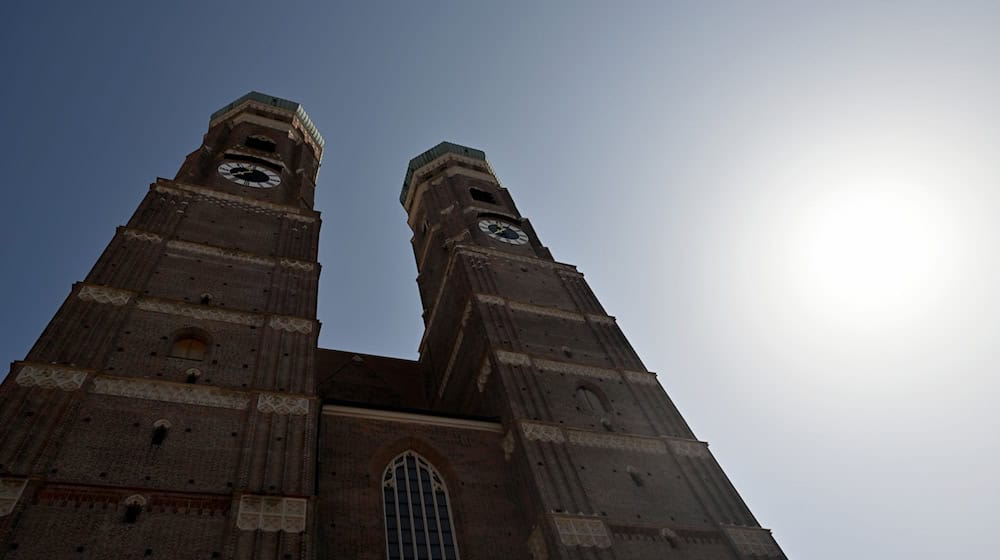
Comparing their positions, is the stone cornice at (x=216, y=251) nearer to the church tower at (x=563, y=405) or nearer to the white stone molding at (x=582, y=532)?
the church tower at (x=563, y=405)

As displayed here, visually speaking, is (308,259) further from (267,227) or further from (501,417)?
(501,417)

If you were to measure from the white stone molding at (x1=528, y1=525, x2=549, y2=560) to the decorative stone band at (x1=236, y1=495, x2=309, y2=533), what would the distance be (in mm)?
6183

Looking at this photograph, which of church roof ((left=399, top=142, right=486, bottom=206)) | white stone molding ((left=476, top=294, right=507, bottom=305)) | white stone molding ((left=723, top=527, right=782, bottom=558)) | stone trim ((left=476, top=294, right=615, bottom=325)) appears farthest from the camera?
church roof ((left=399, top=142, right=486, bottom=206))

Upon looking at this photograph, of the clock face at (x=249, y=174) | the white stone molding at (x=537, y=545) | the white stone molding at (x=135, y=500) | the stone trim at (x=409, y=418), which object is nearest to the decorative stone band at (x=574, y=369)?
the stone trim at (x=409, y=418)

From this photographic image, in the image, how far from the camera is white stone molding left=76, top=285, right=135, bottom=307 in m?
21.5

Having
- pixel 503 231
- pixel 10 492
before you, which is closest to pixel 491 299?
pixel 503 231

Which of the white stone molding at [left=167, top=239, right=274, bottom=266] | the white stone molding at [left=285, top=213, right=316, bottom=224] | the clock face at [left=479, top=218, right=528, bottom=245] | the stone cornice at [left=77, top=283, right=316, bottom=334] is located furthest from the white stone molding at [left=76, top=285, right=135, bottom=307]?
the clock face at [left=479, top=218, right=528, bottom=245]

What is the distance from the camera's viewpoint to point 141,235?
2575cm

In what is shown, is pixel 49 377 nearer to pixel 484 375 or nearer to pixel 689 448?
pixel 484 375

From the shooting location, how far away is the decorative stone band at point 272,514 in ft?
52.6

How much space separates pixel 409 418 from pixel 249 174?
17.2 meters

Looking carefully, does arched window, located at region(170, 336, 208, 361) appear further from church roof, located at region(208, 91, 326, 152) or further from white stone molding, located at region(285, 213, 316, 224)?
church roof, located at region(208, 91, 326, 152)

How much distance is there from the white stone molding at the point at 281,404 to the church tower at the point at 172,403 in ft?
0.17

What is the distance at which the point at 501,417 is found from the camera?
2380cm
